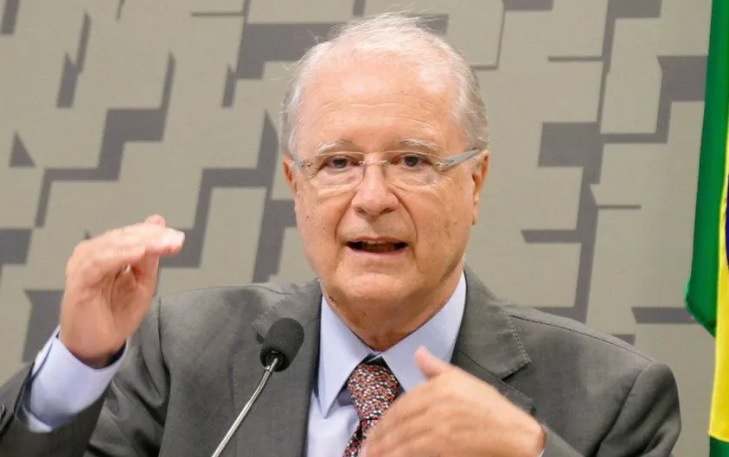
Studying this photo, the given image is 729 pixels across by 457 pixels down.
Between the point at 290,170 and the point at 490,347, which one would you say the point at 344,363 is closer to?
the point at 490,347

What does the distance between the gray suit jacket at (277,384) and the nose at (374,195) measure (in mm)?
354

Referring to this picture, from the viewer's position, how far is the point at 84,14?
13.0 ft

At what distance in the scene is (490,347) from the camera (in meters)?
2.60

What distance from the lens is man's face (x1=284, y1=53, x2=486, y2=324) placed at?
8.03 ft

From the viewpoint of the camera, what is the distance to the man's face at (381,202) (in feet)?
8.03

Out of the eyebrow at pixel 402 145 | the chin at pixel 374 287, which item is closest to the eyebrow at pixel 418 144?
the eyebrow at pixel 402 145

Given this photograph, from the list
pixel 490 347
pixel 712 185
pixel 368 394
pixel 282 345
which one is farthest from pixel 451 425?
pixel 712 185

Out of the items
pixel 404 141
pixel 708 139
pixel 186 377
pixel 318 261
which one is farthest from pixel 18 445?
pixel 708 139

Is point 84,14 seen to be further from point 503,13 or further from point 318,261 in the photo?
point 318,261

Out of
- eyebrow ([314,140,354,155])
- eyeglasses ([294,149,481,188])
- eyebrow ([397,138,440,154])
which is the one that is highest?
eyebrow ([397,138,440,154])

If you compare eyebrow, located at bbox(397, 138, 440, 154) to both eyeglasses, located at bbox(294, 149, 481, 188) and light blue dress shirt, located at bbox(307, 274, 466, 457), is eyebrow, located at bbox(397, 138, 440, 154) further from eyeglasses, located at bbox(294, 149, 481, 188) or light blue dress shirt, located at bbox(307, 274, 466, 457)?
light blue dress shirt, located at bbox(307, 274, 466, 457)

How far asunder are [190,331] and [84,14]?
1.63m

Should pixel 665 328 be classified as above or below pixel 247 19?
below

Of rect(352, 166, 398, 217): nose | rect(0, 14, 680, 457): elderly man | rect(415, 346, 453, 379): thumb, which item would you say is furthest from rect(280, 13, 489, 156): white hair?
rect(415, 346, 453, 379): thumb
